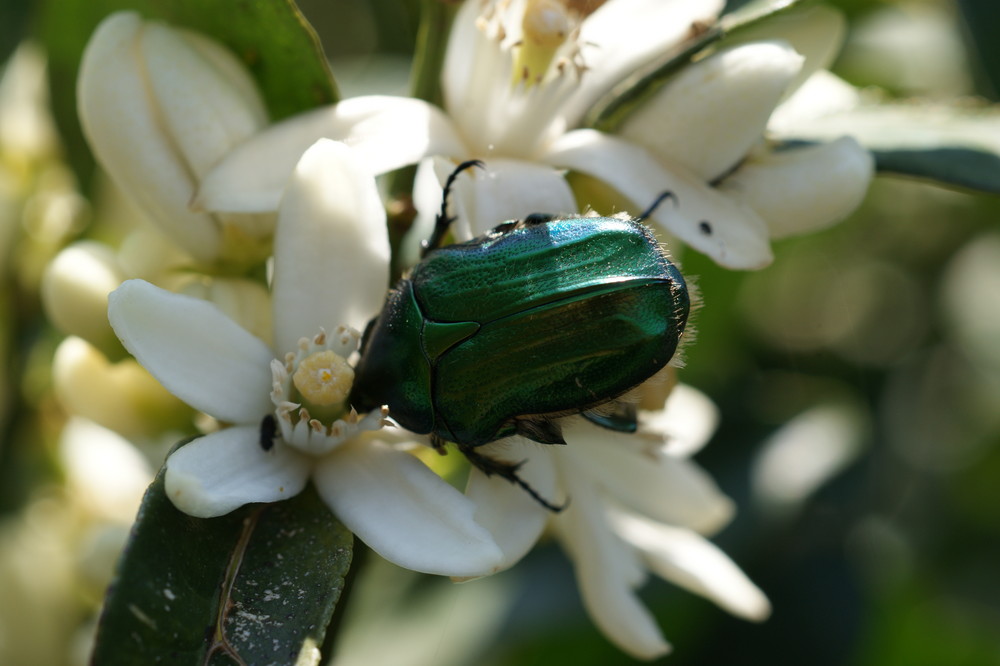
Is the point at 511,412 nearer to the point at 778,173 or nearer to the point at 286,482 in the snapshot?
the point at 286,482

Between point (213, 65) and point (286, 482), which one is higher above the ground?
point (213, 65)

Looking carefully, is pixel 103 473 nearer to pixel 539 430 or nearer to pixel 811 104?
pixel 539 430

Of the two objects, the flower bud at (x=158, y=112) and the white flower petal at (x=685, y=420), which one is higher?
the flower bud at (x=158, y=112)

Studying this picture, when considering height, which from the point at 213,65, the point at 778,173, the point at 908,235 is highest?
the point at 213,65

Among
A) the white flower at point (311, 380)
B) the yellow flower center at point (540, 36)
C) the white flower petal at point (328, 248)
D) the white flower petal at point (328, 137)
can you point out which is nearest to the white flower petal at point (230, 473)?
the white flower at point (311, 380)

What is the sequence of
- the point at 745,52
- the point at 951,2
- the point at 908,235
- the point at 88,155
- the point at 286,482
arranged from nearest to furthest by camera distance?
the point at 286,482
the point at 745,52
the point at 88,155
the point at 951,2
the point at 908,235

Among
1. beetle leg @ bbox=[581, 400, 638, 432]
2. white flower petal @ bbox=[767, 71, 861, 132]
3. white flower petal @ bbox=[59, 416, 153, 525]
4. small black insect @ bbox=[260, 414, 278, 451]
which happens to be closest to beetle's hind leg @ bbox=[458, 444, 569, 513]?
beetle leg @ bbox=[581, 400, 638, 432]

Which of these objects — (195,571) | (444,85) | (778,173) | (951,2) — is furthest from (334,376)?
(951,2)

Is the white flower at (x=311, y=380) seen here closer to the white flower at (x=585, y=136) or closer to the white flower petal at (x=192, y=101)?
the white flower at (x=585, y=136)
